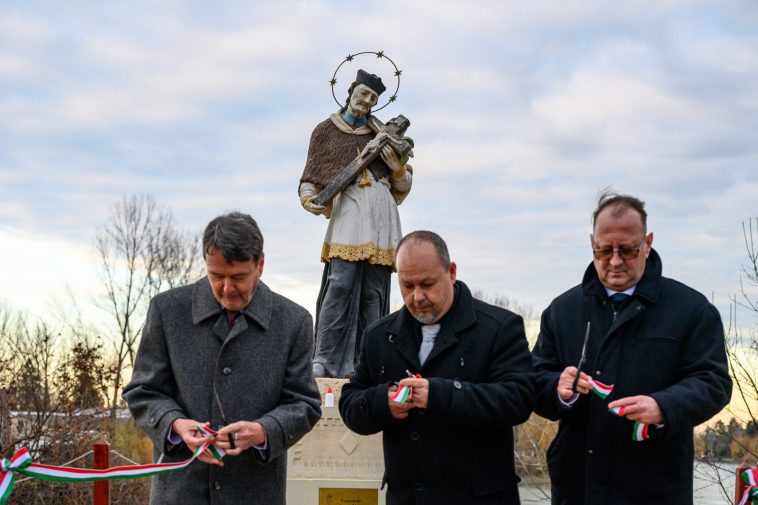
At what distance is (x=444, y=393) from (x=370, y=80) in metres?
4.13

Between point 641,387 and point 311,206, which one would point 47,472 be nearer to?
point 641,387

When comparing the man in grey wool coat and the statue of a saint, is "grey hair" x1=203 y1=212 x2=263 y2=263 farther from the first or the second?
the statue of a saint

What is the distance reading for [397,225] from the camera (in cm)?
718

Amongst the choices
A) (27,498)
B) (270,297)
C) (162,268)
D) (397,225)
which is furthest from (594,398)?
(162,268)

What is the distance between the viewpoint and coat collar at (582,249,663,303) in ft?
12.0

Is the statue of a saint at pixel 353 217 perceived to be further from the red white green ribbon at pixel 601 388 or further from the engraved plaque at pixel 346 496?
the red white green ribbon at pixel 601 388

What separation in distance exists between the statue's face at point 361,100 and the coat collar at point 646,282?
3.60m

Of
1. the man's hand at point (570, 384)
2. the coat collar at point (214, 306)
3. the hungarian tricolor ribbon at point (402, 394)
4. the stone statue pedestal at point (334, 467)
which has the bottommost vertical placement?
the stone statue pedestal at point (334, 467)

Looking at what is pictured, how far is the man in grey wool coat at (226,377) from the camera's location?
10.9 feet

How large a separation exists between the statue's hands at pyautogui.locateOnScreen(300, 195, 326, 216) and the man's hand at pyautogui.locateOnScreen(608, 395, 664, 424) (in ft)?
12.8

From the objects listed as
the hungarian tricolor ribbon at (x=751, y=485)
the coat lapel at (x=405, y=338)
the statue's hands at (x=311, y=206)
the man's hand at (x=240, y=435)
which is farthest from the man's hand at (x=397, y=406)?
the statue's hands at (x=311, y=206)

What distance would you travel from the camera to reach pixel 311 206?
22.9 ft

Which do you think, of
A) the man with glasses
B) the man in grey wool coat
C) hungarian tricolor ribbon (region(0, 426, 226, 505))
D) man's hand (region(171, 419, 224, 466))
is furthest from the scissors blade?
hungarian tricolor ribbon (region(0, 426, 226, 505))

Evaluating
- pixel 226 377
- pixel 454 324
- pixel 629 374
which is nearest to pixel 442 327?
pixel 454 324
